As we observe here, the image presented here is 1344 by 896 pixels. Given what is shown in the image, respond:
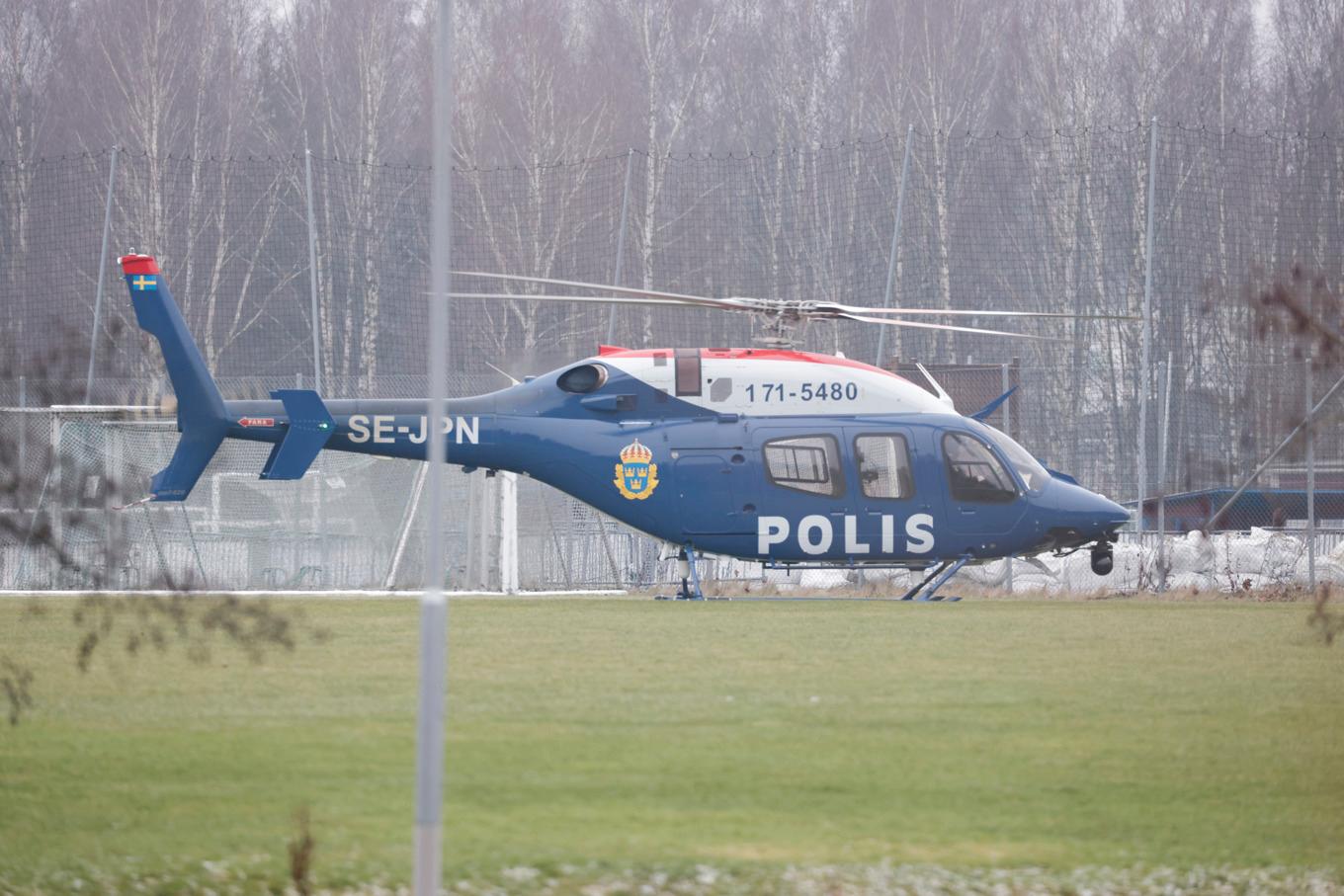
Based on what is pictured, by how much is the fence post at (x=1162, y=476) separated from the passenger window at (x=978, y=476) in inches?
115

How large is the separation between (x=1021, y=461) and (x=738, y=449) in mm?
2306

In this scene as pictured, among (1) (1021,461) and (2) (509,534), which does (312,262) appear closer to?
(2) (509,534)

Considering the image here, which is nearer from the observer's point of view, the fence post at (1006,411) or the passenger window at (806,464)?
the passenger window at (806,464)

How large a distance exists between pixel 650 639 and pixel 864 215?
410 inches


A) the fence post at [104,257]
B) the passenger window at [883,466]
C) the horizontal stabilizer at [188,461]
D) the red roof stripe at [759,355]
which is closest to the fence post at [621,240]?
the red roof stripe at [759,355]

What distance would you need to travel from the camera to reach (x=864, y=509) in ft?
49.8

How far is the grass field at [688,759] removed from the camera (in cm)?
561

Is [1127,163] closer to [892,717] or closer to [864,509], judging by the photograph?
[864,509]

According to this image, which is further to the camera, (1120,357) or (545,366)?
(1120,357)

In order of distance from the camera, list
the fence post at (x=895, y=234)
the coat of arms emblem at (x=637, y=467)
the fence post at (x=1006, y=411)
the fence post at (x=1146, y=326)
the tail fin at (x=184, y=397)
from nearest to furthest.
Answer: the tail fin at (x=184, y=397)
the coat of arms emblem at (x=637, y=467)
the fence post at (x=1146, y=326)
the fence post at (x=1006, y=411)
the fence post at (x=895, y=234)

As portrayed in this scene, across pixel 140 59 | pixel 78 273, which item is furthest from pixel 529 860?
pixel 140 59

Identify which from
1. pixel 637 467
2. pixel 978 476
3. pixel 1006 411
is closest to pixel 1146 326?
pixel 1006 411

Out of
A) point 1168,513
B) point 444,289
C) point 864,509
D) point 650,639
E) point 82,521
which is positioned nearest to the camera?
point 444,289

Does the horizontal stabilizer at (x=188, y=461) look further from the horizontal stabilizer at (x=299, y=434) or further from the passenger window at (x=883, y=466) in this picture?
the passenger window at (x=883, y=466)
